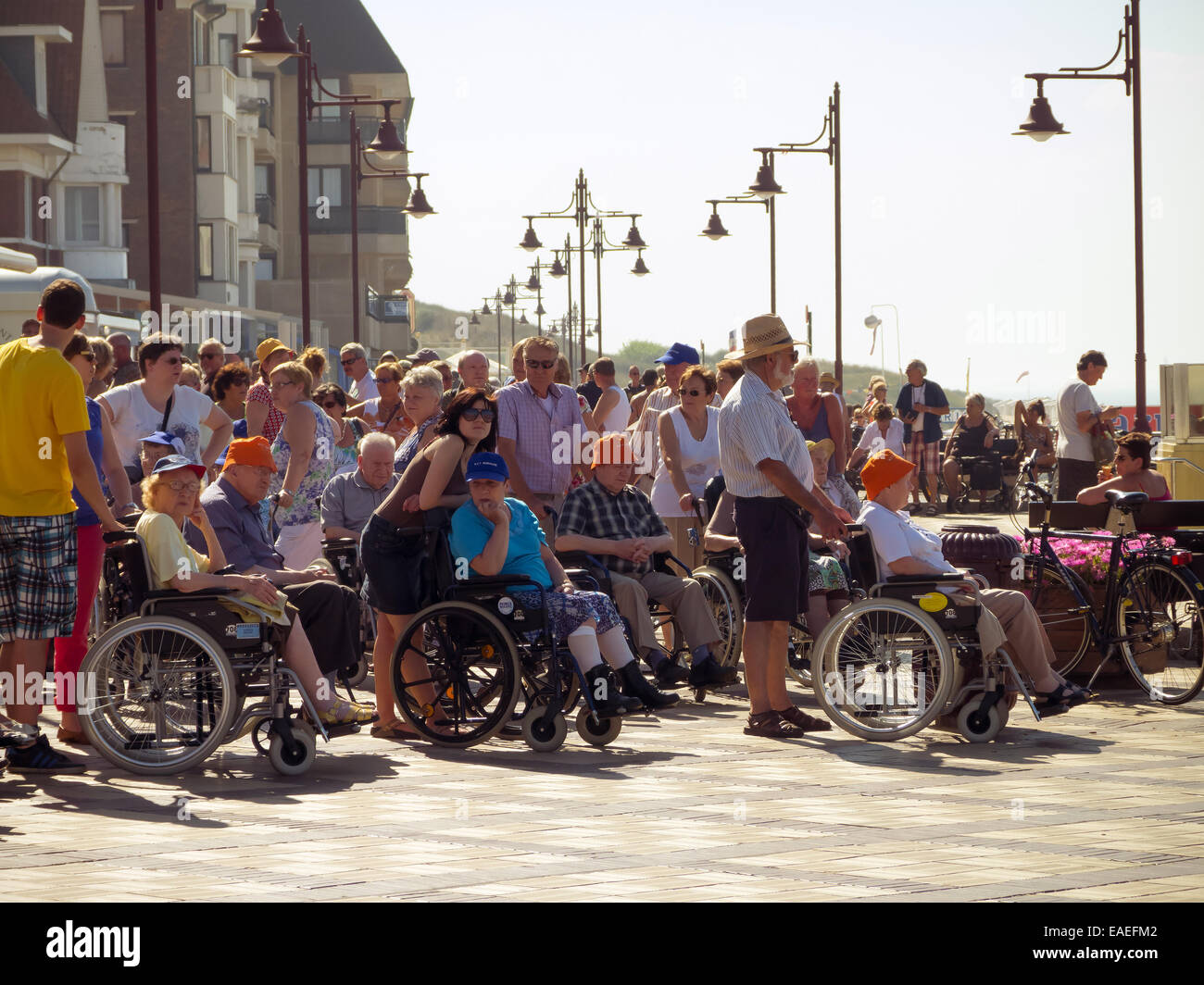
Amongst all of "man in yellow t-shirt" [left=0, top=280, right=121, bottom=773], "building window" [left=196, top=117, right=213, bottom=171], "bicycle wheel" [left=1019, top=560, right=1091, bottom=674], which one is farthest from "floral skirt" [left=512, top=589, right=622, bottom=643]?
"building window" [left=196, top=117, right=213, bottom=171]

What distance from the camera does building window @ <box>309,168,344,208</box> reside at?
87.3 meters

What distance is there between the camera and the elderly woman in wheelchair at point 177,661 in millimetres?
8734

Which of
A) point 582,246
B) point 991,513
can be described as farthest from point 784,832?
point 582,246

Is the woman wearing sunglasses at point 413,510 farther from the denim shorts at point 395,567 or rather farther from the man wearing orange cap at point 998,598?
the man wearing orange cap at point 998,598

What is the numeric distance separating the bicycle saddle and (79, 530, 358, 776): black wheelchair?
16.7 ft

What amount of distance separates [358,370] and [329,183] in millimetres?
70332

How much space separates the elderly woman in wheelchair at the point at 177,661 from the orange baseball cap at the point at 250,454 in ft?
1.89

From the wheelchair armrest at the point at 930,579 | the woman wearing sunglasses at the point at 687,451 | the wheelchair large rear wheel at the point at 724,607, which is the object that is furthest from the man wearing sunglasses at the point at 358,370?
the wheelchair armrest at the point at 930,579

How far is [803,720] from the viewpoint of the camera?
1009cm

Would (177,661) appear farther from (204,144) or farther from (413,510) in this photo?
(204,144)

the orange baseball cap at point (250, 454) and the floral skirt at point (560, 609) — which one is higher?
the orange baseball cap at point (250, 454)

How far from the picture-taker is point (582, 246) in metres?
42.0

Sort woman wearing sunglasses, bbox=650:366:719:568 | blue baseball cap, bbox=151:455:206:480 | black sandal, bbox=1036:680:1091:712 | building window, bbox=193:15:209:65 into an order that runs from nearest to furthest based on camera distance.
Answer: blue baseball cap, bbox=151:455:206:480 → black sandal, bbox=1036:680:1091:712 → woman wearing sunglasses, bbox=650:366:719:568 → building window, bbox=193:15:209:65

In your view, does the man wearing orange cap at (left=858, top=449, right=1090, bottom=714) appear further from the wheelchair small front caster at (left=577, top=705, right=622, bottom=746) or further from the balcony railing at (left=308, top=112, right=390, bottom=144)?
the balcony railing at (left=308, top=112, right=390, bottom=144)
